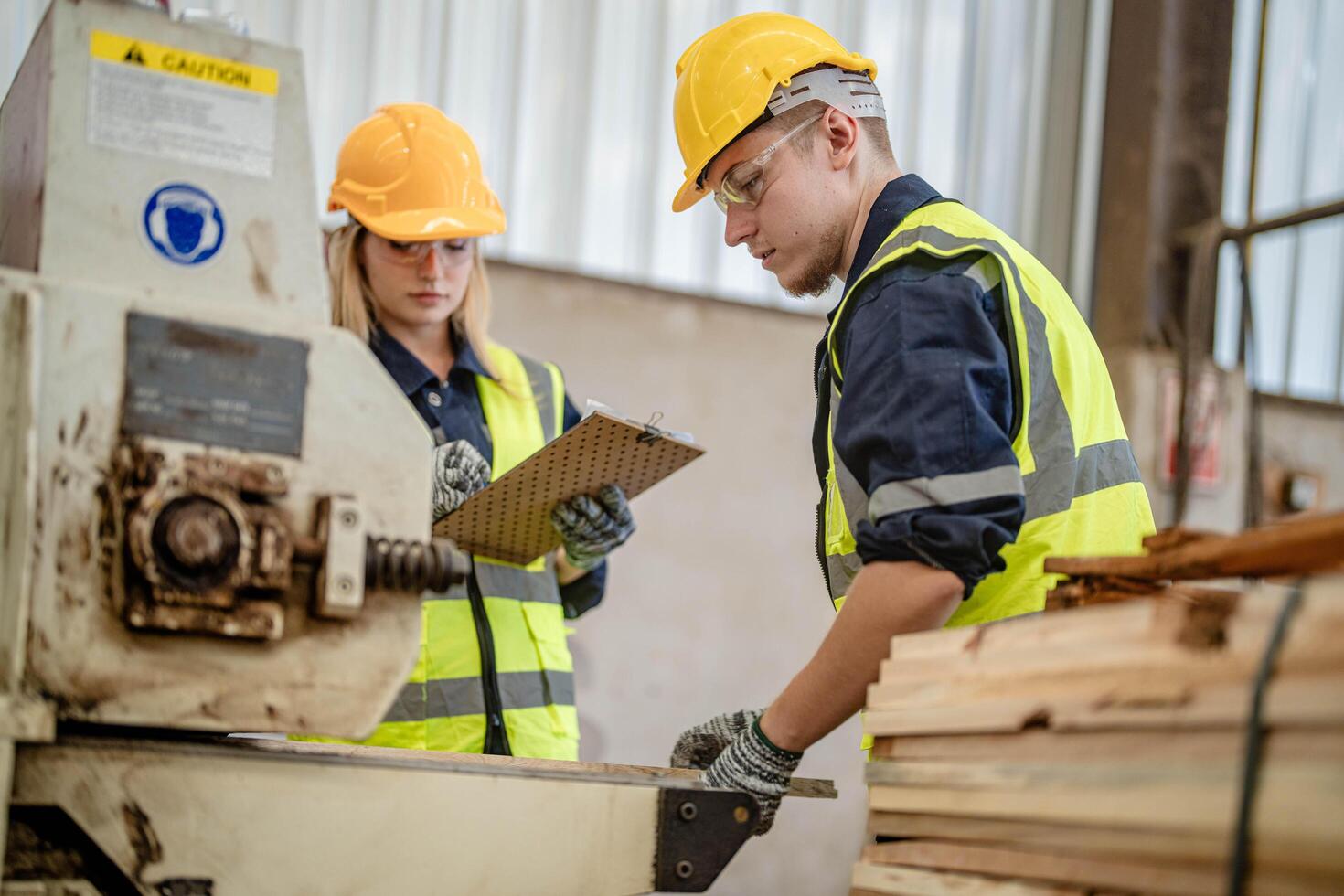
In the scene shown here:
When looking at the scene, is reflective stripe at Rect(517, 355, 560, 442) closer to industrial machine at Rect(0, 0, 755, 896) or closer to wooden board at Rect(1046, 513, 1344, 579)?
industrial machine at Rect(0, 0, 755, 896)

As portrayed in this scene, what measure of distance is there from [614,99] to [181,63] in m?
2.67

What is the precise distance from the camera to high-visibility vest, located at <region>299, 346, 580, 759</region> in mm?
2289

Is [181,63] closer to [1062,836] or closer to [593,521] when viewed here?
[1062,836]

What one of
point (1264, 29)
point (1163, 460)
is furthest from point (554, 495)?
point (1264, 29)

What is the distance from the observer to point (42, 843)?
1.21 meters

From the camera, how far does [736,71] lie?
189 centimetres

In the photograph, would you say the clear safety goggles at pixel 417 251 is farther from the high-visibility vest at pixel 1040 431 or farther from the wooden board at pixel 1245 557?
the wooden board at pixel 1245 557

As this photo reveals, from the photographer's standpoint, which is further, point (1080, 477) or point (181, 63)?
point (1080, 477)

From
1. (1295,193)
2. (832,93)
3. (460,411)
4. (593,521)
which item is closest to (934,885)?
(832,93)

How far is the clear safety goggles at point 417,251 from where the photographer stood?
8.14 ft

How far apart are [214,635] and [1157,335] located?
3.76m

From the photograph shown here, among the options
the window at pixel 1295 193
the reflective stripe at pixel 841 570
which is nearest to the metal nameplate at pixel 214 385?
the reflective stripe at pixel 841 570

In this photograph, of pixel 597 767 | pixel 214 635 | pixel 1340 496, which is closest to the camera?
pixel 214 635

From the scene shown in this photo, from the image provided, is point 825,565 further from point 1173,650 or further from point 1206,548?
point 1173,650
